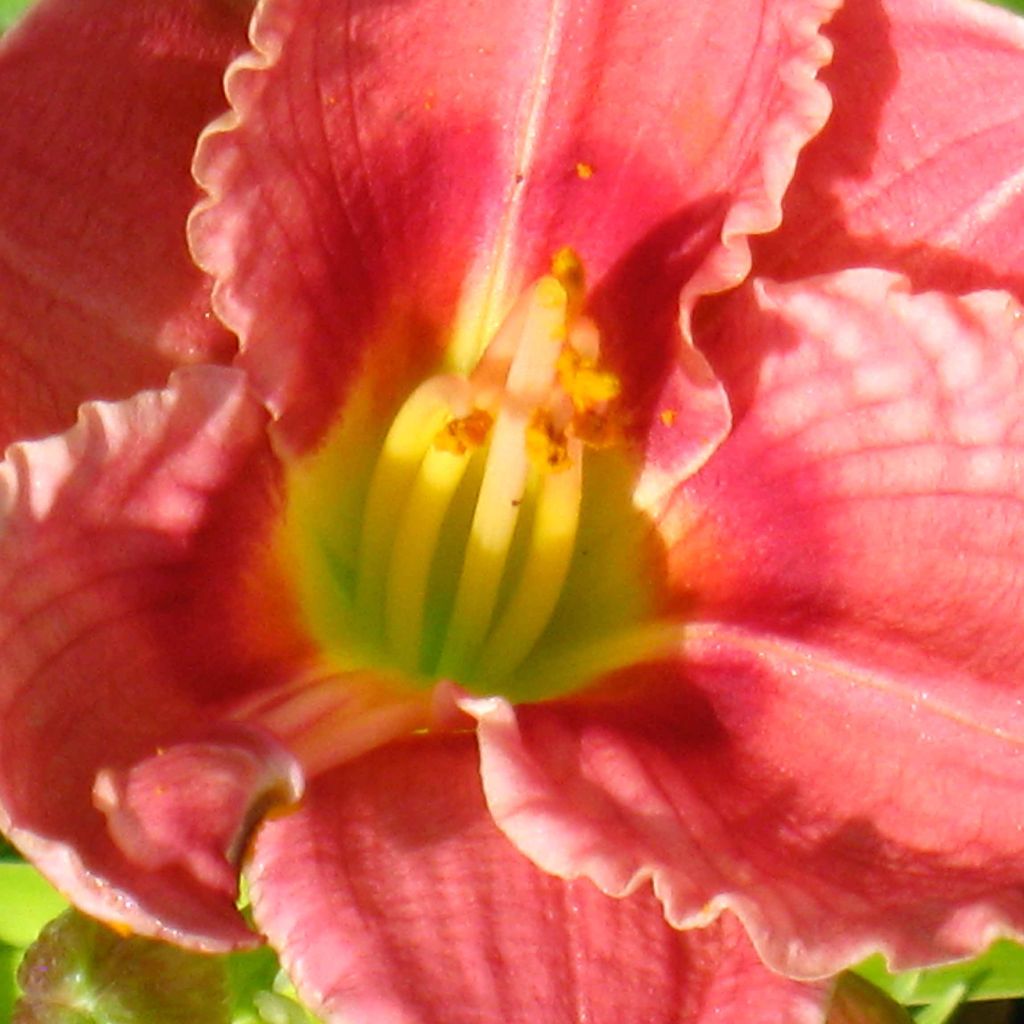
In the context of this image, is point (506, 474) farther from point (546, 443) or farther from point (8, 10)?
point (8, 10)

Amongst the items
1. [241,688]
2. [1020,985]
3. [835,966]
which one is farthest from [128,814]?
[1020,985]

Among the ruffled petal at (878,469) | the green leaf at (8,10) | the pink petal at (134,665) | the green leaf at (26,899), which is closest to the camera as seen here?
the pink petal at (134,665)

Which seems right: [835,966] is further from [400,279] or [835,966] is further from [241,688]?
[400,279]

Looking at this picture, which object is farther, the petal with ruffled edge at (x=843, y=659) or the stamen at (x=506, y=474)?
the stamen at (x=506, y=474)

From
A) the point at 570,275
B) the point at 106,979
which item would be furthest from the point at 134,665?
the point at 570,275

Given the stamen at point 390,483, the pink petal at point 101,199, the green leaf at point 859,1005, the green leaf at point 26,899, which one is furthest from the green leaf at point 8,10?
the green leaf at point 859,1005

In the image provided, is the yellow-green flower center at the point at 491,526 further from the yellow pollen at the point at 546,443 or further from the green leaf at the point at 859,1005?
the green leaf at the point at 859,1005

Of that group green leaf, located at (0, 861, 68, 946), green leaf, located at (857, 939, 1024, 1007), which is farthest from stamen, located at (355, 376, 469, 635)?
green leaf, located at (857, 939, 1024, 1007)

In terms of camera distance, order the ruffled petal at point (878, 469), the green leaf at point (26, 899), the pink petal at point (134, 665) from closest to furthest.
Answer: the pink petal at point (134, 665) < the ruffled petal at point (878, 469) < the green leaf at point (26, 899)

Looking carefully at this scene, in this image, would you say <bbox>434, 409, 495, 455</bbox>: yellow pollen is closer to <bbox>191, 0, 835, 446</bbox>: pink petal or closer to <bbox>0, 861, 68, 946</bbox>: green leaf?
<bbox>191, 0, 835, 446</bbox>: pink petal
